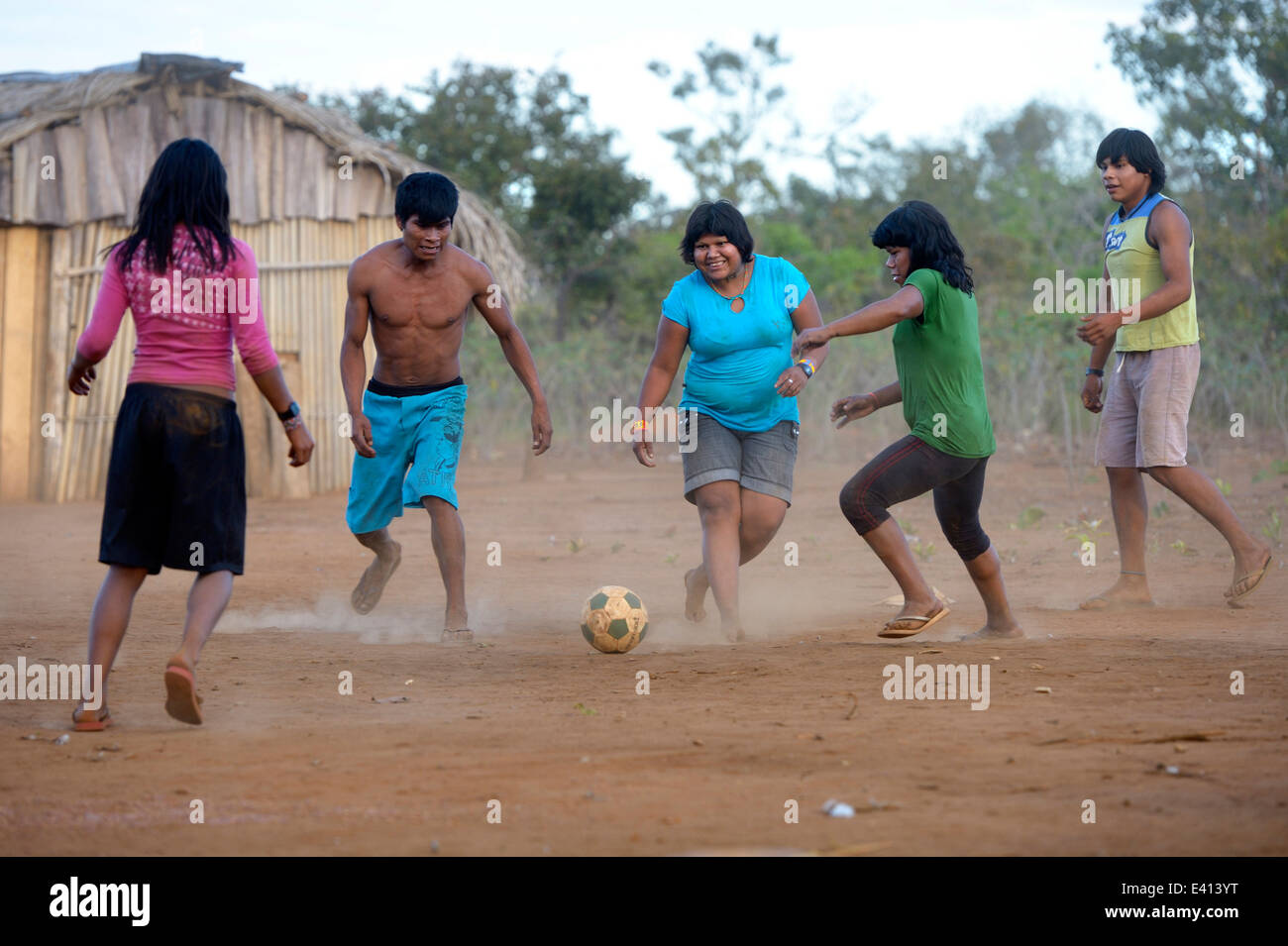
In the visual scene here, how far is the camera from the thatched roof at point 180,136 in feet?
41.0

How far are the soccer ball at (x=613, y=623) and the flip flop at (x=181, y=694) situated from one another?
1824mm

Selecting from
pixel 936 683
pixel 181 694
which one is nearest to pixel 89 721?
pixel 181 694

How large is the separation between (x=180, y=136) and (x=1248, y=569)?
10.8 metres

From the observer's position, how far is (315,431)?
45.2ft

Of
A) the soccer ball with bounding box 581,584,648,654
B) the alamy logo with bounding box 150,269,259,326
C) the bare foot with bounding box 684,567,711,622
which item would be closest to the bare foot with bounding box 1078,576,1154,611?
the bare foot with bounding box 684,567,711,622

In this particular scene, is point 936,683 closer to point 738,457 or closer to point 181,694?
point 738,457

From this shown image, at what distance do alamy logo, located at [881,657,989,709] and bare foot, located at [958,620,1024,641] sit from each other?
860 millimetres

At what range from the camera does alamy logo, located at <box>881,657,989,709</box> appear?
4547 mm

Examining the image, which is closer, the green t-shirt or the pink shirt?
the pink shirt

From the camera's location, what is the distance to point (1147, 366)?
256 inches
